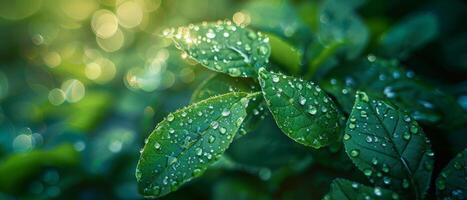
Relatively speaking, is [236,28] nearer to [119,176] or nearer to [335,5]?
[335,5]

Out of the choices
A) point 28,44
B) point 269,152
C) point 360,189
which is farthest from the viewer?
point 28,44

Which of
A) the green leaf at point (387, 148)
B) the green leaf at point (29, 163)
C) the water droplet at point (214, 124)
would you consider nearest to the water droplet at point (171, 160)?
the water droplet at point (214, 124)


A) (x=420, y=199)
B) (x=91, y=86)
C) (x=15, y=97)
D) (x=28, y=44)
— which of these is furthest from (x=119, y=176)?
(x=28, y=44)

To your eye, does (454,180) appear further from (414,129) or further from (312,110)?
(312,110)

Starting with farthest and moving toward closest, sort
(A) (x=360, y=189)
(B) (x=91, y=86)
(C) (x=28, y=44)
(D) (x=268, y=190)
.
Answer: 1. (C) (x=28, y=44)
2. (B) (x=91, y=86)
3. (D) (x=268, y=190)
4. (A) (x=360, y=189)

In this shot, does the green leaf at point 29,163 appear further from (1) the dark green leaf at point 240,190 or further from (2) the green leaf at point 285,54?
(2) the green leaf at point 285,54

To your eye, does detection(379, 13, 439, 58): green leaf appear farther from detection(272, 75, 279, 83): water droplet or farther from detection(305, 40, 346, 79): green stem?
detection(272, 75, 279, 83): water droplet
